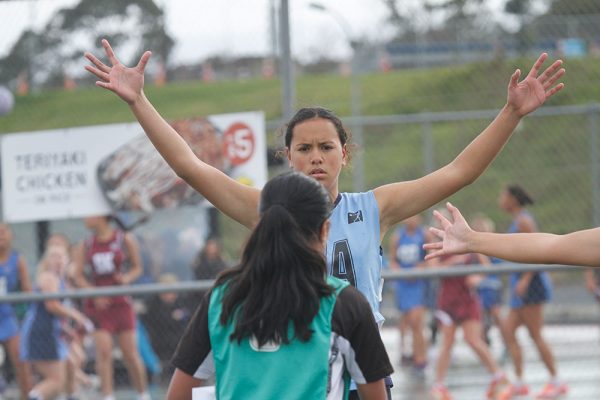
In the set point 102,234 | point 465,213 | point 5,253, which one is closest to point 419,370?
point 102,234

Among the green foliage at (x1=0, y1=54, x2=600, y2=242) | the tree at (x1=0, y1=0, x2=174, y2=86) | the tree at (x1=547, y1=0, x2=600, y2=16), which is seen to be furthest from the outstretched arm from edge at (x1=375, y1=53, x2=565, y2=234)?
the tree at (x1=547, y1=0, x2=600, y2=16)

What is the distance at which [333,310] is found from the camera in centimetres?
288

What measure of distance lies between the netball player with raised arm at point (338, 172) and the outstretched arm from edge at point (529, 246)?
24 cm

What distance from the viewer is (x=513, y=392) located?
9023 millimetres

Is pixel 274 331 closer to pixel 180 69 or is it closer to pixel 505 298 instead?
pixel 180 69

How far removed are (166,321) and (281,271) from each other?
287 inches

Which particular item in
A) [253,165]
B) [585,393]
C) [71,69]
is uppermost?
[71,69]

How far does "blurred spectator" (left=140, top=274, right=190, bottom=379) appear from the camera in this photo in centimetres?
980

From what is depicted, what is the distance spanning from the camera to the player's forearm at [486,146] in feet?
12.6

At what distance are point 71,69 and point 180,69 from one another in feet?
2.73

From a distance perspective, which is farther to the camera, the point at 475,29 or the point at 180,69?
the point at 475,29

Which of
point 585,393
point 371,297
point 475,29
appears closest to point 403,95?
point 475,29

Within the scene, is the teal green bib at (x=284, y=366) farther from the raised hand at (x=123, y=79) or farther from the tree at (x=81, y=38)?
the tree at (x=81, y=38)

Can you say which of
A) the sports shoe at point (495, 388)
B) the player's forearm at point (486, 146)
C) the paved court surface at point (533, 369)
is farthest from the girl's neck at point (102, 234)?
the player's forearm at point (486, 146)
